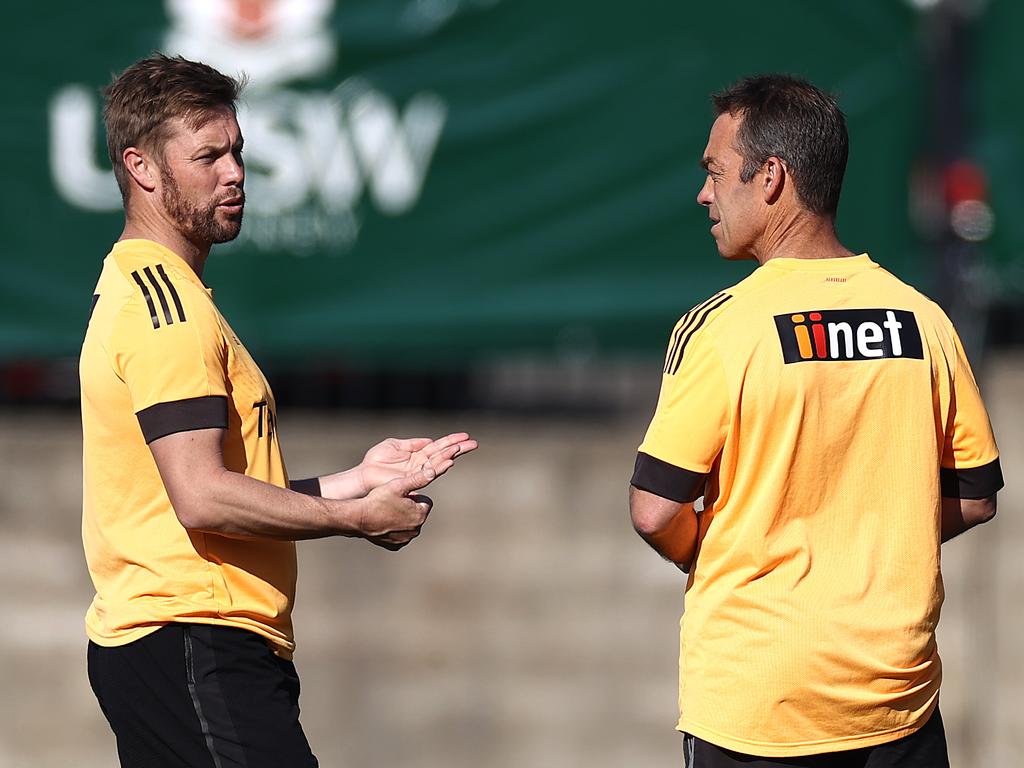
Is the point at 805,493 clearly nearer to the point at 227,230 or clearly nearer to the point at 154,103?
the point at 227,230

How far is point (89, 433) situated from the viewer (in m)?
3.10

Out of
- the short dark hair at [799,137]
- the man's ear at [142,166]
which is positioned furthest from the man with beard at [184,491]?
the short dark hair at [799,137]

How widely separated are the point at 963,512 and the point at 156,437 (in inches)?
68.8


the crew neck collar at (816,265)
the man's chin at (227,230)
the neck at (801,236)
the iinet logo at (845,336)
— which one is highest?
the man's chin at (227,230)

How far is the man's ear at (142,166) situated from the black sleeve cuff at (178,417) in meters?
0.54

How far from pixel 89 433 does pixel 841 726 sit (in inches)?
65.9

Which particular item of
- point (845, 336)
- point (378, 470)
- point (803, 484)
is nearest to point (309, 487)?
point (378, 470)

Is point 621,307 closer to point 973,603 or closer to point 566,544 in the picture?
point 566,544

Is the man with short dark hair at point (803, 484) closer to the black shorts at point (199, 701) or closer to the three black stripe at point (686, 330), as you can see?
the three black stripe at point (686, 330)

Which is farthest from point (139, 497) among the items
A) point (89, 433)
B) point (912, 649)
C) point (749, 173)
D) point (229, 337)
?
point (912, 649)

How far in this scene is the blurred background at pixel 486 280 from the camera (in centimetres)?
563

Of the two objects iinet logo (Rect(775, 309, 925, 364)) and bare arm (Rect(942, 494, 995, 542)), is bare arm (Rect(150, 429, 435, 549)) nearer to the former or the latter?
iinet logo (Rect(775, 309, 925, 364))

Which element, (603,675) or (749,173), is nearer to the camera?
(749,173)

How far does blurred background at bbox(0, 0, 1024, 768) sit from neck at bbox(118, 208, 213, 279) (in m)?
2.41
